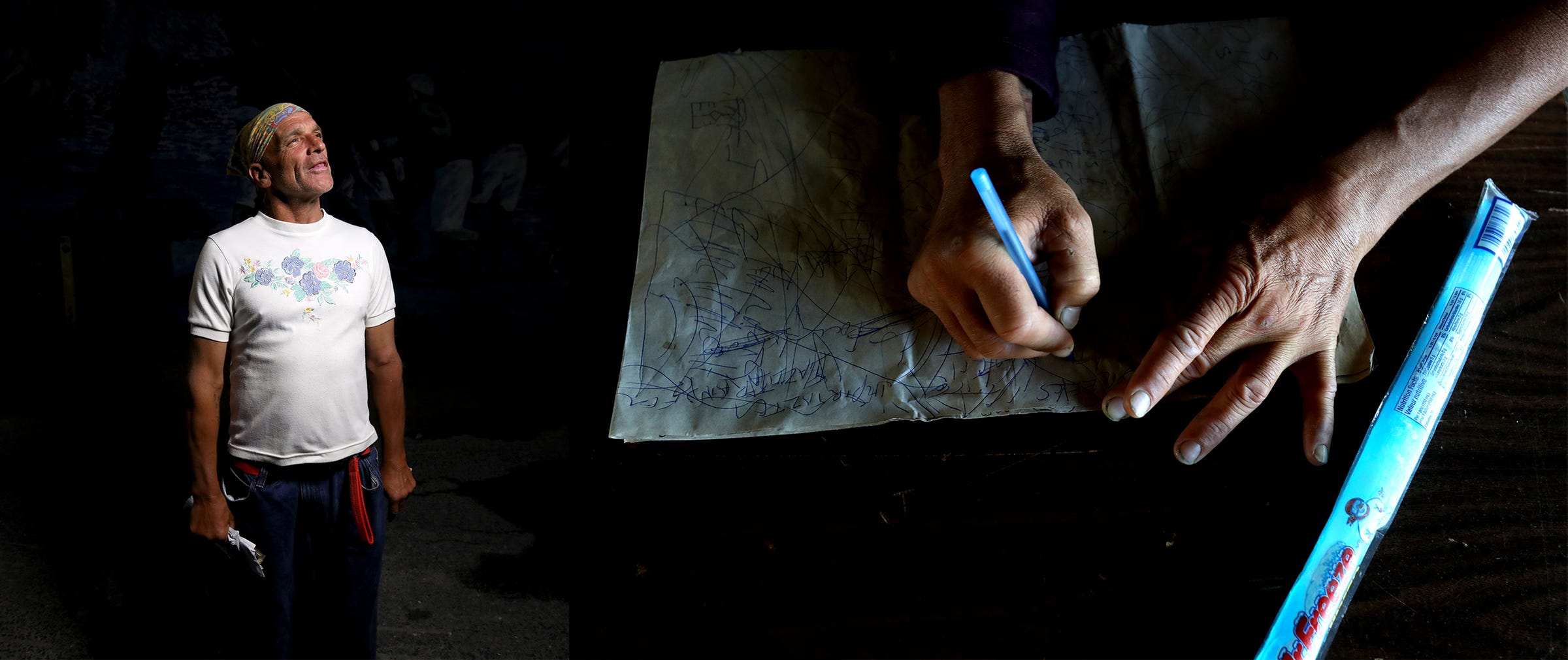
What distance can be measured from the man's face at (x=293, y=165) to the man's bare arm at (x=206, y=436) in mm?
90

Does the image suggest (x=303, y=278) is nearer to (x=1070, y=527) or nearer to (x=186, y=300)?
(x=186, y=300)

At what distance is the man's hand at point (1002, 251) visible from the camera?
0.70 metres

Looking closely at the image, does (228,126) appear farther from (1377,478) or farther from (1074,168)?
(1377,478)

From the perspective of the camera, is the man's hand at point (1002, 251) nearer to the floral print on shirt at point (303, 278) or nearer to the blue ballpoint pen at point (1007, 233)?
the blue ballpoint pen at point (1007, 233)

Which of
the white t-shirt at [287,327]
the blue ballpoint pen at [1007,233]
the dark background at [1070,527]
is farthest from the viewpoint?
the dark background at [1070,527]

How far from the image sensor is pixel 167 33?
525 mm

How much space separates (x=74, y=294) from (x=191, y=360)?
5.2 inches

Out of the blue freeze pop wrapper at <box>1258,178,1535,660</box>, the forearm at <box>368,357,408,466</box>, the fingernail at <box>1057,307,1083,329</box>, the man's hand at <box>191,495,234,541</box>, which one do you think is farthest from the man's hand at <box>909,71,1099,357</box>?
the man's hand at <box>191,495,234,541</box>

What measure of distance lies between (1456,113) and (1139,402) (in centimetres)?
48

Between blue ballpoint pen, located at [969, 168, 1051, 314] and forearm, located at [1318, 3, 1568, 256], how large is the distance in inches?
14.1

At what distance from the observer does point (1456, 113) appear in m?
0.84

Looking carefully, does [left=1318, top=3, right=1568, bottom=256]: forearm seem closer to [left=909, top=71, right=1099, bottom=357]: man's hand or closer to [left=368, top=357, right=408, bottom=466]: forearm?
[left=909, top=71, right=1099, bottom=357]: man's hand

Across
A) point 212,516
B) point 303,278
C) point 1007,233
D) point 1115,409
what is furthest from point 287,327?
point 1115,409

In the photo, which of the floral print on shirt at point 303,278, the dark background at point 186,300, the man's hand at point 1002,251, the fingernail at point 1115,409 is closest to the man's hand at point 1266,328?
the fingernail at point 1115,409
